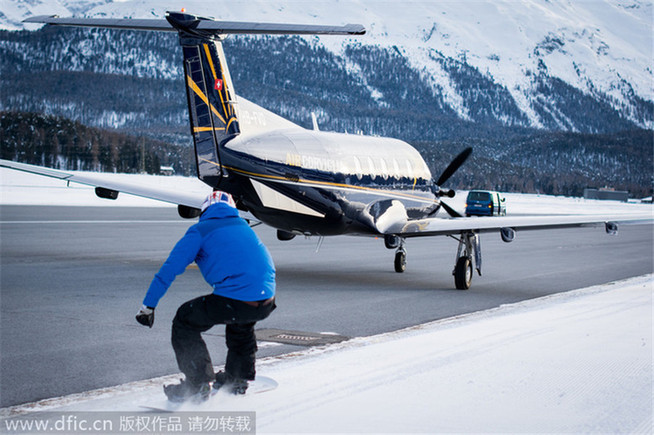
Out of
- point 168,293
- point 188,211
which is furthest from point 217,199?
point 188,211

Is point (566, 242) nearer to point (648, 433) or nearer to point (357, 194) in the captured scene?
point (357, 194)

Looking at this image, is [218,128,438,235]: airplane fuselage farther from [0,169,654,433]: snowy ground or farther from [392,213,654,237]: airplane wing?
[0,169,654,433]: snowy ground

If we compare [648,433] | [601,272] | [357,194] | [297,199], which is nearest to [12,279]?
[297,199]

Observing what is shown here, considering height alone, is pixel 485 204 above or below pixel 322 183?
below

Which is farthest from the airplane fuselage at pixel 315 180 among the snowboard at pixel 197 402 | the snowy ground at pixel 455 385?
the snowboard at pixel 197 402

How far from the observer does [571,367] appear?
7.99 meters

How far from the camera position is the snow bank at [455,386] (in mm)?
6074

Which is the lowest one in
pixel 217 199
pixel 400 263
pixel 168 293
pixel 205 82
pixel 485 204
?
pixel 485 204

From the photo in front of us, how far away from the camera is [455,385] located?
23.5ft

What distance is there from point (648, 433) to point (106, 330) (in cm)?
666

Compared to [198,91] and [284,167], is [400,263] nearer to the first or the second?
[284,167]

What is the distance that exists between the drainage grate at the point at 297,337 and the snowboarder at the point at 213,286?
10.8ft

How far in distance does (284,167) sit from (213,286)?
8675mm

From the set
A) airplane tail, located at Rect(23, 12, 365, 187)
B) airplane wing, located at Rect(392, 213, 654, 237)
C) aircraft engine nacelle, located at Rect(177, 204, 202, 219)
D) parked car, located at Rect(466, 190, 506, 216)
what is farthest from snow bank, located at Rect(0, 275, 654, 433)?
parked car, located at Rect(466, 190, 506, 216)
